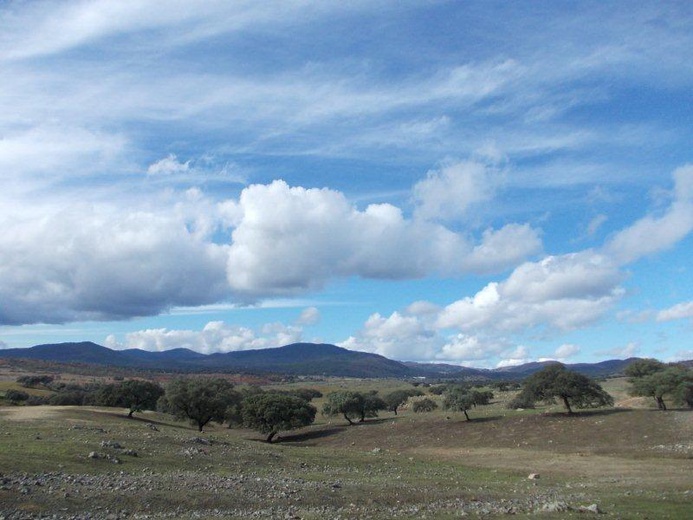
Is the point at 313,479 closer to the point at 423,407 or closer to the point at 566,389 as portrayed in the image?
the point at 566,389

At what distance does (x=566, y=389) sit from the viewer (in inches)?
2817

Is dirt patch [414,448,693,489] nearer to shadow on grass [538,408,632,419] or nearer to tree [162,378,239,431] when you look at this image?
shadow on grass [538,408,632,419]

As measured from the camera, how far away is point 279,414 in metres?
76.8

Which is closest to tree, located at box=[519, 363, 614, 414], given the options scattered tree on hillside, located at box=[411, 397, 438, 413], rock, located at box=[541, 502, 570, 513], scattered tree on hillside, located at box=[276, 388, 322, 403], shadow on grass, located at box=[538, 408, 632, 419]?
shadow on grass, located at box=[538, 408, 632, 419]

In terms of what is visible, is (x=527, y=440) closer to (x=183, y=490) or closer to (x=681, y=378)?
(x=681, y=378)

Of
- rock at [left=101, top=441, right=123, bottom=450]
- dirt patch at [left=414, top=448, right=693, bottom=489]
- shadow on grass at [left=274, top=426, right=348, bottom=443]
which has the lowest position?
shadow on grass at [left=274, top=426, right=348, bottom=443]

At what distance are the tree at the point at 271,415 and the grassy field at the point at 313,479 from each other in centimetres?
2424

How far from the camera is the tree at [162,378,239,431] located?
75.9 m

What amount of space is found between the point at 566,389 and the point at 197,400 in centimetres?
4712

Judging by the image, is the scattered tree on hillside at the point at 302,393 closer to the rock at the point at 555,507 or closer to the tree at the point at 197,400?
the tree at the point at 197,400

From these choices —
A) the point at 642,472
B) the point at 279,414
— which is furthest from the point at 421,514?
the point at 279,414

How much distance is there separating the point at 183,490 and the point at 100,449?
358 inches

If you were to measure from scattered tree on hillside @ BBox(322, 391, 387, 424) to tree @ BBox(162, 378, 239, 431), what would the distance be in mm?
18459

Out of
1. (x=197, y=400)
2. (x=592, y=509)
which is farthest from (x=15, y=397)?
(x=592, y=509)
